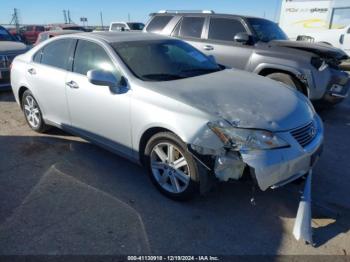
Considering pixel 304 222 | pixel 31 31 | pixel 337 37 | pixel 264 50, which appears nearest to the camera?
pixel 304 222

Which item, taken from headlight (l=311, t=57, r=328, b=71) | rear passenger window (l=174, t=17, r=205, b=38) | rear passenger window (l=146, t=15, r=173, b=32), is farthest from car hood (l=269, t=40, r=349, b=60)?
rear passenger window (l=146, t=15, r=173, b=32)

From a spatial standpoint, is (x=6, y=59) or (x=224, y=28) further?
(x=6, y=59)

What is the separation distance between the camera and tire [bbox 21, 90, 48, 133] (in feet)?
17.0

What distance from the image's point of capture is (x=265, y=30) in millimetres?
7129

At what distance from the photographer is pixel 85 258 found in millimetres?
2656

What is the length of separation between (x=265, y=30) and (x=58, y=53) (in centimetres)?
451

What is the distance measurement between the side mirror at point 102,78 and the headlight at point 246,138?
1.33 metres

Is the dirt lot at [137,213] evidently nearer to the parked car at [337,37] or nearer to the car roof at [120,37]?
the car roof at [120,37]

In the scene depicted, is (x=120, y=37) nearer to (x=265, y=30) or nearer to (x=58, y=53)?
(x=58, y=53)

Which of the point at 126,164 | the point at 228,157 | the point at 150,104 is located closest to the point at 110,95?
the point at 150,104

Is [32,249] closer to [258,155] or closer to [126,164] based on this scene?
[126,164]

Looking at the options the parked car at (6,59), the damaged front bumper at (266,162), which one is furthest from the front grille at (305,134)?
the parked car at (6,59)

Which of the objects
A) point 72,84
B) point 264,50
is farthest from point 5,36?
point 264,50

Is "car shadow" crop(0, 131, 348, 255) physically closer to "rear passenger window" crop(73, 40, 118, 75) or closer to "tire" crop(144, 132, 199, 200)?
"tire" crop(144, 132, 199, 200)
